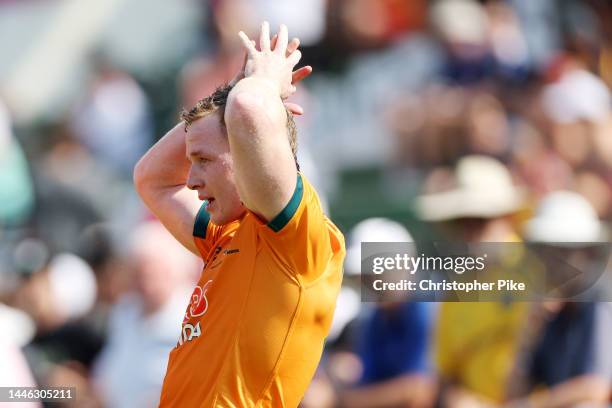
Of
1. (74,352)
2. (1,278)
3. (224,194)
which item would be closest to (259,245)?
(224,194)

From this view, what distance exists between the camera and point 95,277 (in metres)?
6.66

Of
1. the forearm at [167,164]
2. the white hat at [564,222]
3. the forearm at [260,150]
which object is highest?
the white hat at [564,222]

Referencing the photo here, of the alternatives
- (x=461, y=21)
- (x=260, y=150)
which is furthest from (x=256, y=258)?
(x=461, y=21)

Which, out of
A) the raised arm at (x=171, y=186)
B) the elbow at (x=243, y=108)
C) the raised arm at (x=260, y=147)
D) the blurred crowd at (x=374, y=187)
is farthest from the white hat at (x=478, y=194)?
the elbow at (x=243, y=108)

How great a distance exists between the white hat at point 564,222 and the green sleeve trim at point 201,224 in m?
2.14

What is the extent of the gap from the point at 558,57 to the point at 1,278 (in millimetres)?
3550

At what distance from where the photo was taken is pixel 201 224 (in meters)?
3.55

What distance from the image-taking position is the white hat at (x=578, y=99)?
235 inches

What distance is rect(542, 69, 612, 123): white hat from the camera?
19.6ft

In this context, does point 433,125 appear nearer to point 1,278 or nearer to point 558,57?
point 558,57

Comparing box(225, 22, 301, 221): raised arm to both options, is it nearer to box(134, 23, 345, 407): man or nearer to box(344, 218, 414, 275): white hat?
box(134, 23, 345, 407): man

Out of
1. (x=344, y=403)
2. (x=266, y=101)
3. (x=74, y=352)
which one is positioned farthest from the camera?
(x=74, y=352)

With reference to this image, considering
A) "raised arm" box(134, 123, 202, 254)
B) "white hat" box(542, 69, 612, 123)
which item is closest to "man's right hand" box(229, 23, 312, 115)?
"raised arm" box(134, 123, 202, 254)

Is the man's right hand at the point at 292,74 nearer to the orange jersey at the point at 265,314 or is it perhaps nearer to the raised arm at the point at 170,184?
the orange jersey at the point at 265,314
